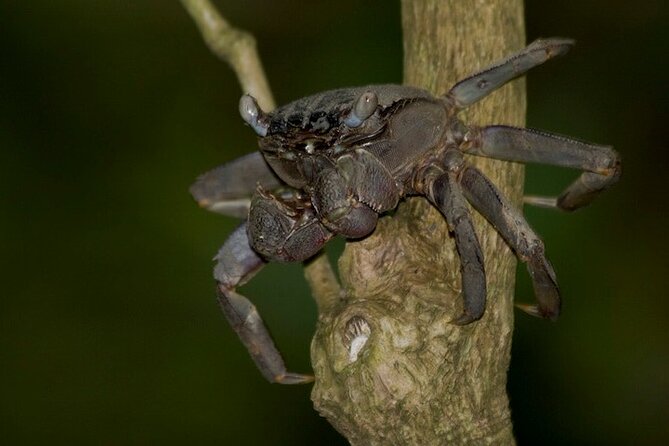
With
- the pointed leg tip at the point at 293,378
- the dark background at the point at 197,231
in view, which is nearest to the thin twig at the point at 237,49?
the pointed leg tip at the point at 293,378

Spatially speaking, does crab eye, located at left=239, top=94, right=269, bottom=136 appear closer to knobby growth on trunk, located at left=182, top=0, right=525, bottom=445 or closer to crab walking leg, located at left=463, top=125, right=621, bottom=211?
knobby growth on trunk, located at left=182, top=0, right=525, bottom=445

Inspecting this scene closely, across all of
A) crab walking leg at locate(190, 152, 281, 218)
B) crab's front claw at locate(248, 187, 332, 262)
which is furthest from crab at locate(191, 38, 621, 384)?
→ crab walking leg at locate(190, 152, 281, 218)

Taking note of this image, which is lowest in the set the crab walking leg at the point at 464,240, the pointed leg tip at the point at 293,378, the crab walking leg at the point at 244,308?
the pointed leg tip at the point at 293,378

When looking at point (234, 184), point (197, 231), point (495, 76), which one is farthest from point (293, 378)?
point (197, 231)

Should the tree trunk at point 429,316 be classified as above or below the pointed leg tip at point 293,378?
above

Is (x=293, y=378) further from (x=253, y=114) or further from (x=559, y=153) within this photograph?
(x=559, y=153)

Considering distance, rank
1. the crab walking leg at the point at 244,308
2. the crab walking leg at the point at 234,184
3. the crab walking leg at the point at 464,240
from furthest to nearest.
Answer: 1. the crab walking leg at the point at 234,184
2. the crab walking leg at the point at 244,308
3. the crab walking leg at the point at 464,240

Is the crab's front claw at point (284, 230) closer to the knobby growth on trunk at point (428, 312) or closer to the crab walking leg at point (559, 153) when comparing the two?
the knobby growth on trunk at point (428, 312)
